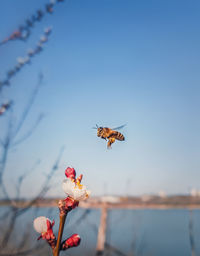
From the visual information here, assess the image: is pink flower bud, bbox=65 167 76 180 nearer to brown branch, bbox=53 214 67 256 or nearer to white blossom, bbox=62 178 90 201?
white blossom, bbox=62 178 90 201

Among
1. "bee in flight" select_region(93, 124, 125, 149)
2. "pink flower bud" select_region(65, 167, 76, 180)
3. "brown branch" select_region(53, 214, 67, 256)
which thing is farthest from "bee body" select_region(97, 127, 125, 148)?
"brown branch" select_region(53, 214, 67, 256)

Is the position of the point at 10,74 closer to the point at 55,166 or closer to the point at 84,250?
the point at 55,166

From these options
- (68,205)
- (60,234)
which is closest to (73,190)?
(68,205)

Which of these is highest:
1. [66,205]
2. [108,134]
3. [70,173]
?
[108,134]

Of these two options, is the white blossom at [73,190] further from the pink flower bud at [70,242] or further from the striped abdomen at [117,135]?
the striped abdomen at [117,135]

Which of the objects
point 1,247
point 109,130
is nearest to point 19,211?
point 1,247

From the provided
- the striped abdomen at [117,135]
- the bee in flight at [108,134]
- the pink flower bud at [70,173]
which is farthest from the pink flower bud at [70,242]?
the striped abdomen at [117,135]

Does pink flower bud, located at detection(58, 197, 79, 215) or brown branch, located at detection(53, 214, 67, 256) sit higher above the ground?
pink flower bud, located at detection(58, 197, 79, 215)

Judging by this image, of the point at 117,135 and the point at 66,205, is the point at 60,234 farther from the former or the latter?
the point at 117,135

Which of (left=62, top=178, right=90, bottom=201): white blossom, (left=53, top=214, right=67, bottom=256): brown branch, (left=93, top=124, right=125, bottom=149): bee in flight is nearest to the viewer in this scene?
(left=53, top=214, right=67, bottom=256): brown branch

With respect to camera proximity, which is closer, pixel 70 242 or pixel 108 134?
pixel 70 242

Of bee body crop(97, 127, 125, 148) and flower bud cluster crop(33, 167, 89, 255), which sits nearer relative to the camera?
flower bud cluster crop(33, 167, 89, 255)

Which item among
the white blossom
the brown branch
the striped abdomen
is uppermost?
the striped abdomen
